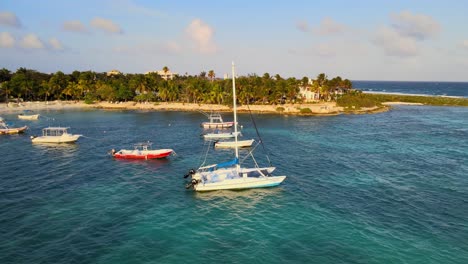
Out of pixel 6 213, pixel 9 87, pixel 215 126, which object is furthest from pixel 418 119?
pixel 9 87

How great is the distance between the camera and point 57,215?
126 feet

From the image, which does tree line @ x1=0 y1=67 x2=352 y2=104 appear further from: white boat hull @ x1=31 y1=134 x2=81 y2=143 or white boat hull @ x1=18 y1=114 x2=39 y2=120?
white boat hull @ x1=31 y1=134 x2=81 y2=143

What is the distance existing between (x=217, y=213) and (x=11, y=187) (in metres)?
31.8

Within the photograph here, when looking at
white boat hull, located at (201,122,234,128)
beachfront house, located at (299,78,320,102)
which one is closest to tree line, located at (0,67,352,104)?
beachfront house, located at (299,78,320,102)

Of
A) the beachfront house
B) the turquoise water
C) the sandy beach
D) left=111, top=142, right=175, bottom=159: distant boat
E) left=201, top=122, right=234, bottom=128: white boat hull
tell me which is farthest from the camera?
the beachfront house

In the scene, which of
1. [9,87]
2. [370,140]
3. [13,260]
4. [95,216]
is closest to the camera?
[13,260]

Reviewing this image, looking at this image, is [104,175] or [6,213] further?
[104,175]

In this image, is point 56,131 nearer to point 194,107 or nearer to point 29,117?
point 29,117

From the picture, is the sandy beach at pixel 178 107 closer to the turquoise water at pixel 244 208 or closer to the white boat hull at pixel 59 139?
the turquoise water at pixel 244 208

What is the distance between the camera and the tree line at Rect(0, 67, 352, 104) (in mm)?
156875

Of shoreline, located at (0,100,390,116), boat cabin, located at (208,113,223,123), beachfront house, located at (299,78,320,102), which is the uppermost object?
beachfront house, located at (299,78,320,102)

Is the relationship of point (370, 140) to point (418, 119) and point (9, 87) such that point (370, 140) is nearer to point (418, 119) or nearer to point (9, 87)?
point (418, 119)

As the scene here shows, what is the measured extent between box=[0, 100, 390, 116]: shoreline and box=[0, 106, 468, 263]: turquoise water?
214ft

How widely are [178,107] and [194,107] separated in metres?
8.30
